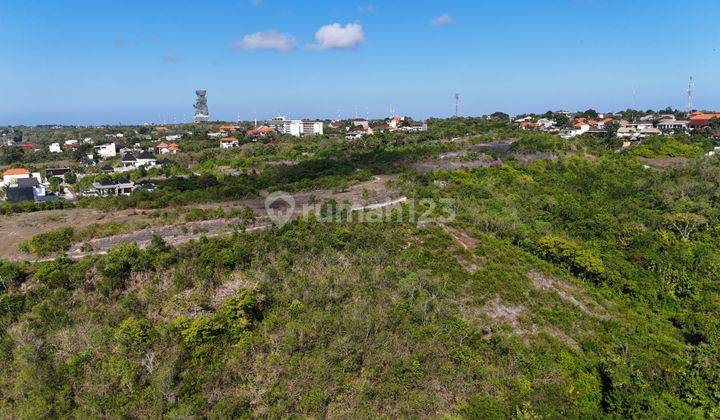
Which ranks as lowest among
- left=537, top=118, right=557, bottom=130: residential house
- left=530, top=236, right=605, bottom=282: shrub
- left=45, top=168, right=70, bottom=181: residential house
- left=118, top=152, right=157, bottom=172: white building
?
left=530, top=236, right=605, bottom=282: shrub

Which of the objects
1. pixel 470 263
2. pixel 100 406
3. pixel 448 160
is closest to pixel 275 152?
pixel 448 160

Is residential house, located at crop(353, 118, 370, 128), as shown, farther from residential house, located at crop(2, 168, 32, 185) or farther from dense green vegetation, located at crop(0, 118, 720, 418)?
dense green vegetation, located at crop(0, 118, 720, 418)

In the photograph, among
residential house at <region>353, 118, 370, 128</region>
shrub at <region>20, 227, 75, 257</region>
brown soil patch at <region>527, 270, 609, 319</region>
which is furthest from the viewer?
residential house at <region>353, 118, 370, 128</region>

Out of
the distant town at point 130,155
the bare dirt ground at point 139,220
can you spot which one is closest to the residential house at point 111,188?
A: the distant town at point 130,155

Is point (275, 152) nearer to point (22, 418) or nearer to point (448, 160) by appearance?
point (448, 160)

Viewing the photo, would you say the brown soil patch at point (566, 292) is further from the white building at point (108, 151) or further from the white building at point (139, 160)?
the white building at point (108, 151)

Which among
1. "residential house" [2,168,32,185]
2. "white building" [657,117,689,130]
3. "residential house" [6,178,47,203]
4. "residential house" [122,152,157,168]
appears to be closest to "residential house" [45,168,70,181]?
"residential house" [2,168,32,185]

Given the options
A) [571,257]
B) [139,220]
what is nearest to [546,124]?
[571,257]

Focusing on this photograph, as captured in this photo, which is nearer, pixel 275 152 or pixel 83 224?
pixel 83 224

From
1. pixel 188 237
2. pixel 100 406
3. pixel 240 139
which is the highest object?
pixel 240 139
